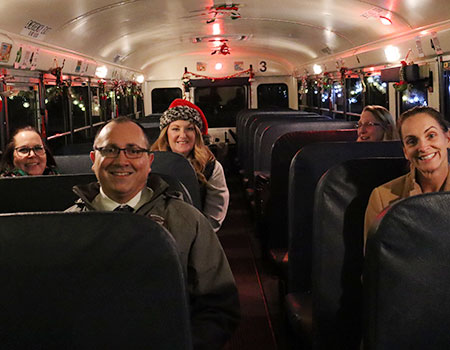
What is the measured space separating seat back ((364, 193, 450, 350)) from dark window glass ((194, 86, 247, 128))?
44.8 feet

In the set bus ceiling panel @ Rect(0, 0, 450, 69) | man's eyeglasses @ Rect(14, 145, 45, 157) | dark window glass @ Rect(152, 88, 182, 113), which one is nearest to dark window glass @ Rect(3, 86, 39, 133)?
bus ceiling panel @ Rect(0, 0, 450, 69)

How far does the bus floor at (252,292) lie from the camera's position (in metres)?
4.34

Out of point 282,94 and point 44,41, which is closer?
point 44,41

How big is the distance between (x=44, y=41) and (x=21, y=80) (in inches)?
30.4

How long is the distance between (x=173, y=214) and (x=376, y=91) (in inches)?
287

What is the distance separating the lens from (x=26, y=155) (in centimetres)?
400

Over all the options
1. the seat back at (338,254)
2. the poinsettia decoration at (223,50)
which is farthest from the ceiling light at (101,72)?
the seat back at (338,254)

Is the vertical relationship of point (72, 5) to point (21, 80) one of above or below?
above

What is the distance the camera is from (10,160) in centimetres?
407

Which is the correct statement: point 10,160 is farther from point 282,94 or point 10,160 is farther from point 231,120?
point 282,94

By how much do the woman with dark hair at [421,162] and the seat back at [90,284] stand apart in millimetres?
1372

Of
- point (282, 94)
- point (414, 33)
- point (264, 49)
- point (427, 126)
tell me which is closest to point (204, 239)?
point (427, 126)

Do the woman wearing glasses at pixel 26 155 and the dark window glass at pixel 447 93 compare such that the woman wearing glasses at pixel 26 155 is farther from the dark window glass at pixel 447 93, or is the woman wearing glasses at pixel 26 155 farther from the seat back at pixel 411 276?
the dark window glass at pixel 447 93

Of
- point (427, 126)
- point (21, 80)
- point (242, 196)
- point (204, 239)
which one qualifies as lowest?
point (242, 196)
